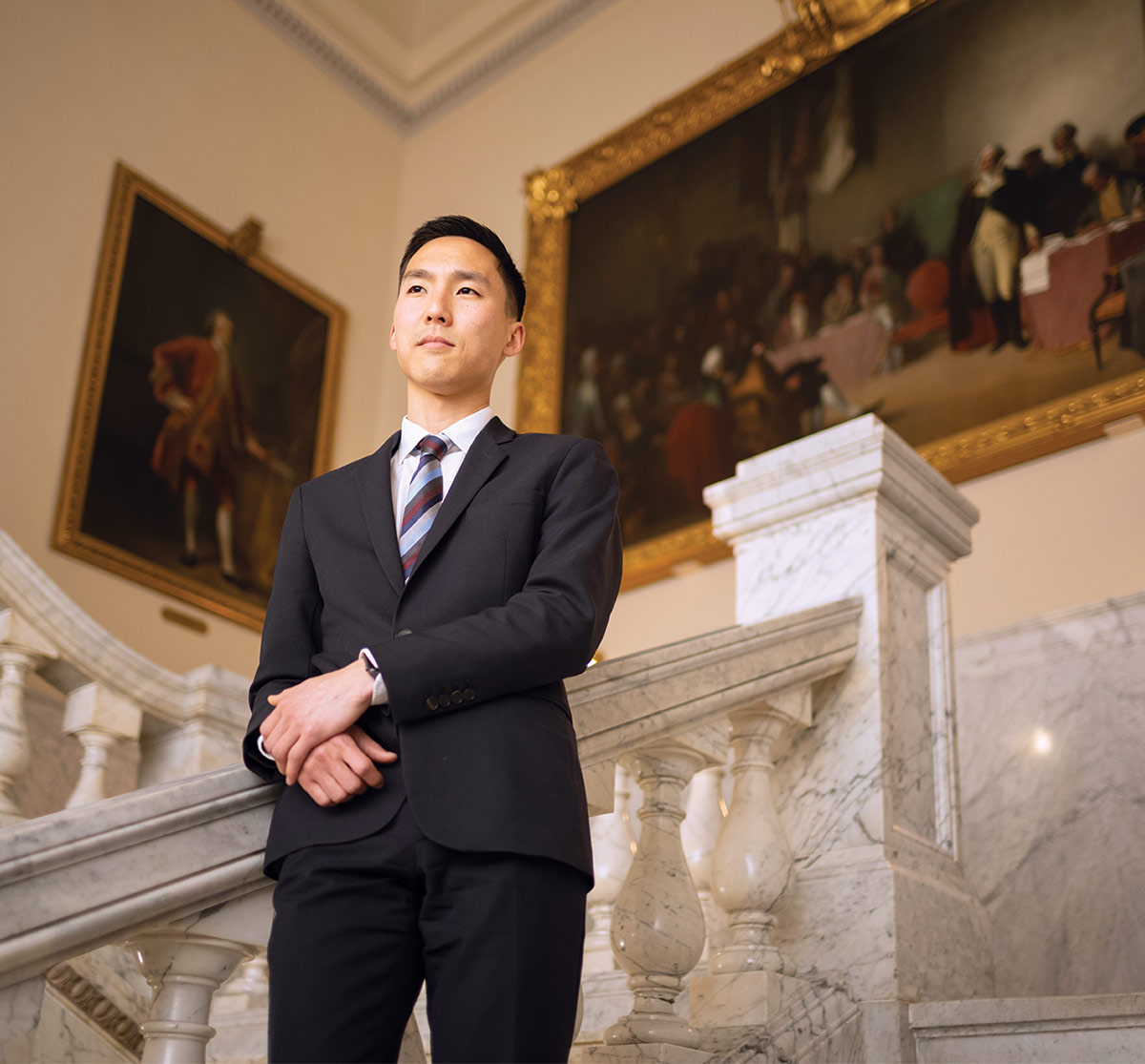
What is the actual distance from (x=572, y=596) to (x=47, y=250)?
7.03 meters

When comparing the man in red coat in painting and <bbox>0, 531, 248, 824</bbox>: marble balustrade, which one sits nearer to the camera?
<bbox>0, 531, 248, 824</bbox>: marble balustrade

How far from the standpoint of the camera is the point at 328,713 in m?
1.70

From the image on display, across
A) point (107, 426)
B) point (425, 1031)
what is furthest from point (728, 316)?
point (425, 1031)

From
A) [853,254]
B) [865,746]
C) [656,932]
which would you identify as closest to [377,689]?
[656,932]

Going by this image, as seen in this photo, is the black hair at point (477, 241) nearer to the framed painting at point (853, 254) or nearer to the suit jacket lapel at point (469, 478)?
the suit jacket lapel at point (469, 478)

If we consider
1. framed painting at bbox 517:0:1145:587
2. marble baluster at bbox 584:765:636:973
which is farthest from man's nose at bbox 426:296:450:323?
framed painting at bbox 517:0:1145:587

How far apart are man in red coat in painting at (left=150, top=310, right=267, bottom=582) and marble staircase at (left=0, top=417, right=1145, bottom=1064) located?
3.88m

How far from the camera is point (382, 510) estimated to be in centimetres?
194

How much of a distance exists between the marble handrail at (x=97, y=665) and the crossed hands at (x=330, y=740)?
263cm

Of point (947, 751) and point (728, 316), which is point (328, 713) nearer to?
point (947, 751)

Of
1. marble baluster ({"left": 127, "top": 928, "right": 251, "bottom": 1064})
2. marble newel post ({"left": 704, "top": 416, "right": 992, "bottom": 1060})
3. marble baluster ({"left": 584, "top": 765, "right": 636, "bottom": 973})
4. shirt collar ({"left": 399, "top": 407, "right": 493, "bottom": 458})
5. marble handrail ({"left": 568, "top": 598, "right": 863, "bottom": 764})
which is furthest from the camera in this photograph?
marble baluster ({"left": 584, "top": 765, "right": 636, "bottom": 973})

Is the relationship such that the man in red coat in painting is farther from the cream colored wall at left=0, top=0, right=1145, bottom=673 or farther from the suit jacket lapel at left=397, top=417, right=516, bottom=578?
the suit jacket lapel at left=397, top=417, right=516, bottom=578

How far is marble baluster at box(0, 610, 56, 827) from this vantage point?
3895 mm

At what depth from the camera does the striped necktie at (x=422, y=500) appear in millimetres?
1907
